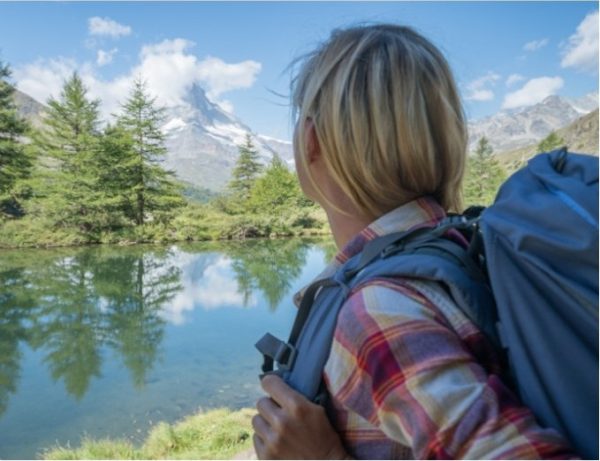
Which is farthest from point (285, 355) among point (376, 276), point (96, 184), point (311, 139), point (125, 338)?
point (96, 184)

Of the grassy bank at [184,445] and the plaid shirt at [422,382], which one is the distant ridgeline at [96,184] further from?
the plaid shirt at [422,382]

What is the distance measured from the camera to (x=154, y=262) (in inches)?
663

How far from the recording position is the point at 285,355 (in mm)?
722

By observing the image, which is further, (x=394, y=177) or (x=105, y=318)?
(x=105, y=318)

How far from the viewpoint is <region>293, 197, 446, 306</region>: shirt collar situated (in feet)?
2.48

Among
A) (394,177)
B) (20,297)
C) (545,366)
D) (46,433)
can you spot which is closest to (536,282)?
(545,366)

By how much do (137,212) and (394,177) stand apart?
23182 millimetres

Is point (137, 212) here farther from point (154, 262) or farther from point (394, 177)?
point (394, 177)

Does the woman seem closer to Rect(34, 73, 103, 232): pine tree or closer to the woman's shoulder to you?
the woman's shoulder

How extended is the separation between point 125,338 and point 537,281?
907 centimetres

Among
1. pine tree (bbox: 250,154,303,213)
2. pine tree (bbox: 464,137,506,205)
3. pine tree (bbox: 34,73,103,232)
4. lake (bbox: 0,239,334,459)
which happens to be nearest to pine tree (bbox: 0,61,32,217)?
pine tree (bbox: 34,73,103,232)

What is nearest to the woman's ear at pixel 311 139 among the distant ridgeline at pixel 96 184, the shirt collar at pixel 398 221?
the shirt collar at pixel 398 221

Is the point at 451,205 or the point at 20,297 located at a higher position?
the point at 451,205

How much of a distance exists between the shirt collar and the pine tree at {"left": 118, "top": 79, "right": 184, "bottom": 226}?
22712mm
